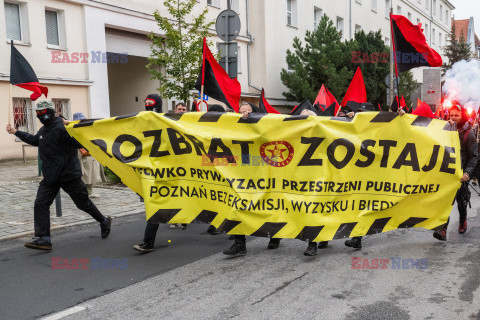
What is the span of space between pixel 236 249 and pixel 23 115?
38.8 feet

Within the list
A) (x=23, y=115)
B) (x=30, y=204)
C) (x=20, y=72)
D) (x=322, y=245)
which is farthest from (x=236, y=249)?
(x=23, y=115)

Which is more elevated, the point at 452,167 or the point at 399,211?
the point at 452,167

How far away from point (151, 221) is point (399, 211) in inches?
117

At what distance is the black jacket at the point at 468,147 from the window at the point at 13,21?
13459 millimetres

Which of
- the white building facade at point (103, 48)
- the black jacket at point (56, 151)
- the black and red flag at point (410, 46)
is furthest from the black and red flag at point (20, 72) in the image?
the white building facade at point (103, 48)

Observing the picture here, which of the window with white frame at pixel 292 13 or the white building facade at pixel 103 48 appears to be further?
the window with white frame at pixel 292 13

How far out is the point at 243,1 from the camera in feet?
79.4

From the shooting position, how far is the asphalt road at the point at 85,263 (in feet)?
14.8

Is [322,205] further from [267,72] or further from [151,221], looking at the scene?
[267,72]

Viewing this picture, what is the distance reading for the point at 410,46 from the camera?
22.9 feet

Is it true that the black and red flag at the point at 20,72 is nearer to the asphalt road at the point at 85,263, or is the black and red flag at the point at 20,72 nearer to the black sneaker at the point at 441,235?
the asphalt road at the point at 85,263

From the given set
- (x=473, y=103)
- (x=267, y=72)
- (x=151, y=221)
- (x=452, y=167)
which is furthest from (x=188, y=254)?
(x=267, y=72)

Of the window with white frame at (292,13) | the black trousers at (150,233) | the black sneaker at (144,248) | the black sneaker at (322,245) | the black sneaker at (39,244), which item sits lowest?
the black sneaker at (322,245)

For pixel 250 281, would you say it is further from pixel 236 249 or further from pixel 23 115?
pixel 23 115
